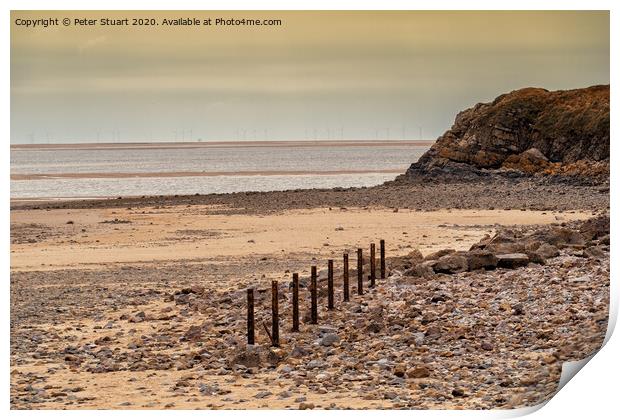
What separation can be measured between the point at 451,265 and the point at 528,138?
4004 centimetres

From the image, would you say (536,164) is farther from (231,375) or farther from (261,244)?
(231,375)

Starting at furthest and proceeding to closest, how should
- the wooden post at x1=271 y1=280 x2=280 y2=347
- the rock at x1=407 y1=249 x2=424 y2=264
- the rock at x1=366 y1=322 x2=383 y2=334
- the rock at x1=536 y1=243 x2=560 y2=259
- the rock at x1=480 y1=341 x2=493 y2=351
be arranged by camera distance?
the rock at x1=407 y1=249 x2=424 y2=264 → the rock at x1=536 y1=243 x2=560 y2=259 → the rock at x1=366 y1=322 x2=383 y2=334 → the wooden post at x1=271 y1=280 x2=280 y2=347 → the rock at x1=480 y1=341 x2=493 y2=351

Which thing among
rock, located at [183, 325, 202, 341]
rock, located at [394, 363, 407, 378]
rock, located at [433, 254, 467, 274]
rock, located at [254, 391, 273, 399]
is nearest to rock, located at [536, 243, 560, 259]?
rock, located at [433, 254, 467, 274]

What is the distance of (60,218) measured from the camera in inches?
1743

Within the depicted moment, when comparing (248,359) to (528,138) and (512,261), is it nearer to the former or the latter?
(512,261)

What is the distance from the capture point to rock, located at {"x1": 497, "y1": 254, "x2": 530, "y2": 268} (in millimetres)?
21594

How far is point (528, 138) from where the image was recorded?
60531mm

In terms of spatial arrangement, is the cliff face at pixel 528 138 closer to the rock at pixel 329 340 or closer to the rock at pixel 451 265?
the rock at pixel 451 265

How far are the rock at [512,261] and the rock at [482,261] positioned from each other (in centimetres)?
12

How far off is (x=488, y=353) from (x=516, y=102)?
47.9 meters

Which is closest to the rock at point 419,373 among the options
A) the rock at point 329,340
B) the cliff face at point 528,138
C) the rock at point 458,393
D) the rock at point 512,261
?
the rock at point 458,393

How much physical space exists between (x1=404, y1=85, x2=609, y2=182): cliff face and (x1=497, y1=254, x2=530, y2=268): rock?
106 feet

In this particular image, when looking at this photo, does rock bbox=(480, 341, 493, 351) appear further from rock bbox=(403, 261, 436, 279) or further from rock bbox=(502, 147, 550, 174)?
rock bbox=(502, 147, 550, 174)

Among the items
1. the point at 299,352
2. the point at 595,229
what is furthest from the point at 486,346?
the point at 595,229
